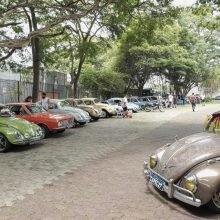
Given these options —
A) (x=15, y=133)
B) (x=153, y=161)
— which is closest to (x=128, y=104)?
(x=15, y=133)

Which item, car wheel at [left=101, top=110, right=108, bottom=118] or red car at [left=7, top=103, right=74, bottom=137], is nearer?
red car at [left=7, top=103, right=74, bottom=137]

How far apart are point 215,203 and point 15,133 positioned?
707 centimetres

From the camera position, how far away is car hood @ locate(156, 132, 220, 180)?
18.3 ft

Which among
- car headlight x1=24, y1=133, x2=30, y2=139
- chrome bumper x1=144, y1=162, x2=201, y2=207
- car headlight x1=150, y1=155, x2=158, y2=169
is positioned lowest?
chrome bumper x1=144, y1=162, x2=201, y2=207

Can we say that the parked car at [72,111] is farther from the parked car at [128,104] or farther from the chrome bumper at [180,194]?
the chrome bumper at [180,194]

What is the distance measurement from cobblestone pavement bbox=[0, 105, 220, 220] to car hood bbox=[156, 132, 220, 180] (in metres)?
0.53

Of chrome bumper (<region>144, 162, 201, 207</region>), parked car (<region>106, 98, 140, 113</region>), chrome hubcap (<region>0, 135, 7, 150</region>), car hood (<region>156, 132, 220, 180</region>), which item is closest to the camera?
chrome bumper (<region>144, 162, 201, 207</region>)

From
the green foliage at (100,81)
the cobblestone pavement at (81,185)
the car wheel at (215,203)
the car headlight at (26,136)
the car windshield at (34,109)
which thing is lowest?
the cobblestone pavement at (81,185)

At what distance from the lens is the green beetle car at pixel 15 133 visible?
35.6 feet

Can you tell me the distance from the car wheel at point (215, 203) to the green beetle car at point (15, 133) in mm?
6852

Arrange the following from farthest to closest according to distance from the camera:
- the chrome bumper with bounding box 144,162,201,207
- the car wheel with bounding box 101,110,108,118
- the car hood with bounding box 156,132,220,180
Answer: the car wheel with bounding box 101,110,108,118, the car hood with bounding box 156,132,220,180, the chrome bumper with bounding box 144,162,201,207

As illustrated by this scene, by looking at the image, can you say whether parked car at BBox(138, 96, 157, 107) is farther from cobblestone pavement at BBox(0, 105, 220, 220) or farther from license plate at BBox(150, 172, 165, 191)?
license plate at BBox(150, 172, 165, 191)

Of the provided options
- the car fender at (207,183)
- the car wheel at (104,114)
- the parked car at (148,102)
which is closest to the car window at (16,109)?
the car fender at (207,183)

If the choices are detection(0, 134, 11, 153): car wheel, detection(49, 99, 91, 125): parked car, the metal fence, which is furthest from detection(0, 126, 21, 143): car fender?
the metal fence
